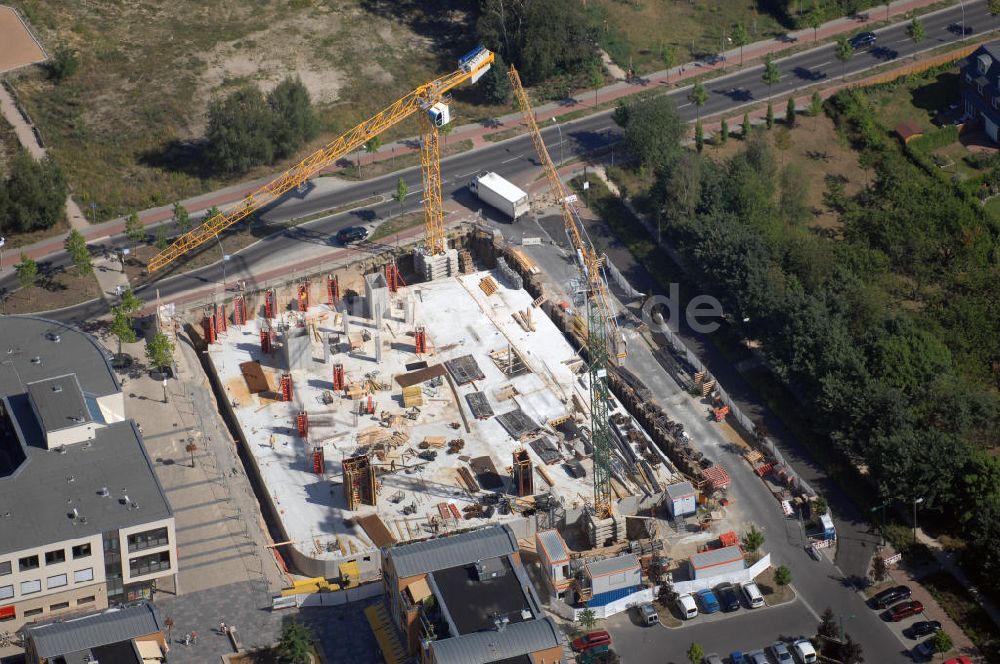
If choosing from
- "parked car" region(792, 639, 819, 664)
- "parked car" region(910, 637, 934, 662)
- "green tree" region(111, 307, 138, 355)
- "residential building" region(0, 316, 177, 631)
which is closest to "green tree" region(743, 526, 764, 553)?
"parked car" region(792, 639, 819, 664)

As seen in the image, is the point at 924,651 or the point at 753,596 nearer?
the point at 924,651

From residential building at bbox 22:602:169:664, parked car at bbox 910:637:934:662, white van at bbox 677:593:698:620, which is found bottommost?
parked car at bbox 910:637:934:662

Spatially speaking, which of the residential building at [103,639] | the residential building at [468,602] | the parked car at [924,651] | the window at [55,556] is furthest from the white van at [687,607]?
the window at [55,556]

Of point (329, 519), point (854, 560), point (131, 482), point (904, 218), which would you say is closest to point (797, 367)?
point (854, 560)

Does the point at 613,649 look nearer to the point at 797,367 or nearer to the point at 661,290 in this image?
the point at 797,367

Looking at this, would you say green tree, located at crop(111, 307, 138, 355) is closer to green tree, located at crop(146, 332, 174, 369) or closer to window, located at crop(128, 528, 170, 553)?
green tree, located at crop(146, 332, 174, 369)

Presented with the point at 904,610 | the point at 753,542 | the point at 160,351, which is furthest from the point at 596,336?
the point at 160,351

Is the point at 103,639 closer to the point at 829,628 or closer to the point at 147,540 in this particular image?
the point at 147,540
